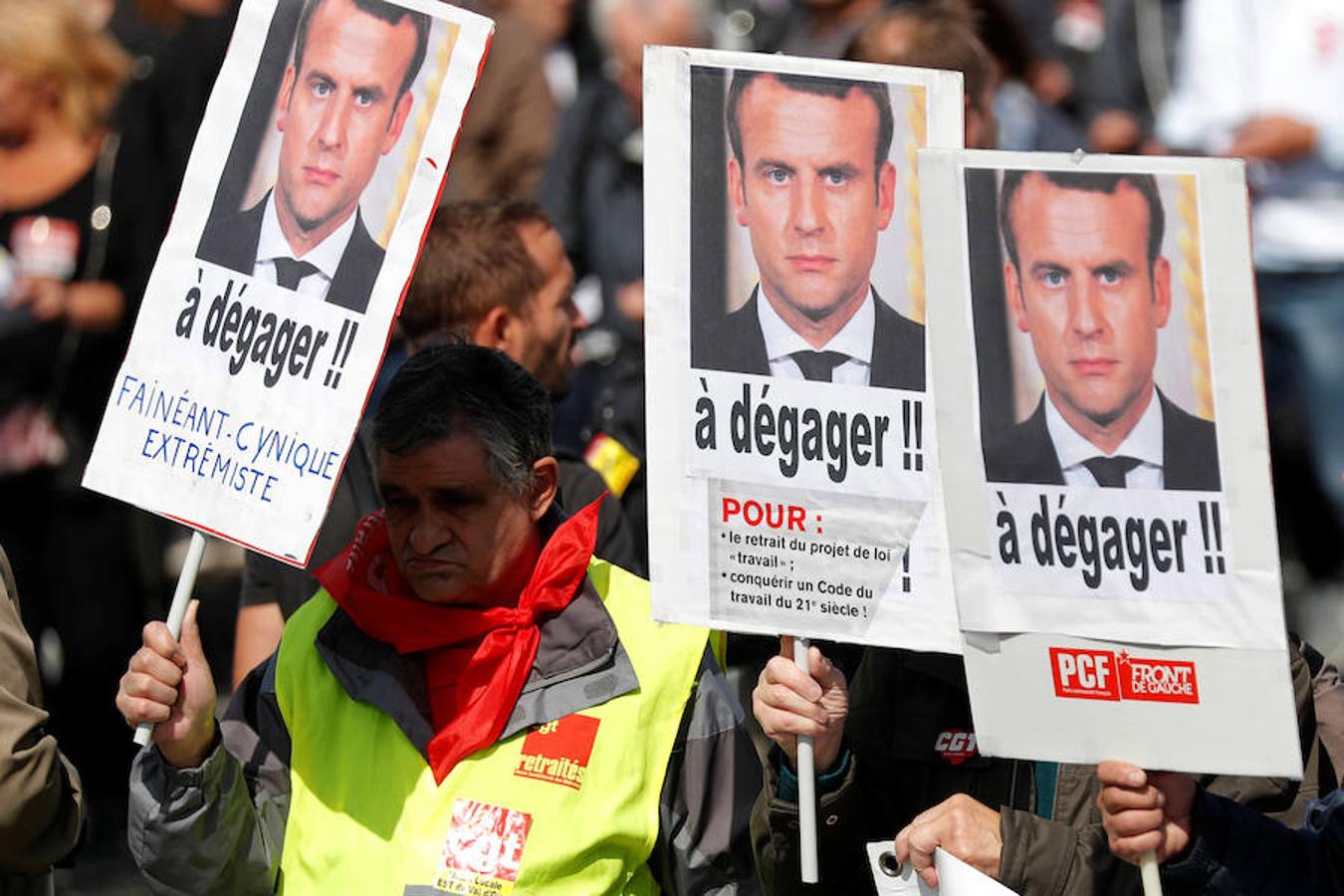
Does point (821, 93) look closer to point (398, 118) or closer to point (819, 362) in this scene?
point (819, 362)

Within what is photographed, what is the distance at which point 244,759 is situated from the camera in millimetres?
4223

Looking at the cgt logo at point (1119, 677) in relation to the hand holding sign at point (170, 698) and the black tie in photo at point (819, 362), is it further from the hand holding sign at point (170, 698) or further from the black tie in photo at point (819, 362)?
the hand holding sign at point (170, 698)

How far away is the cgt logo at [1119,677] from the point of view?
12.2 feet

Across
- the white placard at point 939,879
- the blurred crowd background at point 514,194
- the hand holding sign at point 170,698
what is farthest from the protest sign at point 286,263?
the blurred crowd background at point 514,194

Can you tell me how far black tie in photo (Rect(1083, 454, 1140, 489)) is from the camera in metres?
3.74

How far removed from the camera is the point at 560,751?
4.07m

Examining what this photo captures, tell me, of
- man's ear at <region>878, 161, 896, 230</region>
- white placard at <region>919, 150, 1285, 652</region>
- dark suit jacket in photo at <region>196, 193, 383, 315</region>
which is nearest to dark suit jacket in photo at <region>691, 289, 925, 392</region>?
man's ear at <region>878, 161, 896, 230</region>

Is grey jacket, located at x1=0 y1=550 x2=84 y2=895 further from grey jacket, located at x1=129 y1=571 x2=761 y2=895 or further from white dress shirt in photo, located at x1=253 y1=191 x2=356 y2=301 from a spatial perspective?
white dress shirt in photo, located at x1=253 y1=191 x2=356 y2=301

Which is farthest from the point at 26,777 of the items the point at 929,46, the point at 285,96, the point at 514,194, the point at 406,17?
the point at 514,194

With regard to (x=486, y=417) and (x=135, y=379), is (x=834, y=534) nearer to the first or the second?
(x=486, y=417)

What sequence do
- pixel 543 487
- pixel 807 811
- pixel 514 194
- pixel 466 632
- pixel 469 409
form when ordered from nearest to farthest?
1. pixel 807 811
2. pixel 466 632
3. pixel 469 409
4. pixel 543 487
5. pixel 514 194

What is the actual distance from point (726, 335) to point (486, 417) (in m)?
0.53

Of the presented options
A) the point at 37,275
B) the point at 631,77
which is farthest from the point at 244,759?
the point at 631,77

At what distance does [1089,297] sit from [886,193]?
0.42 m
